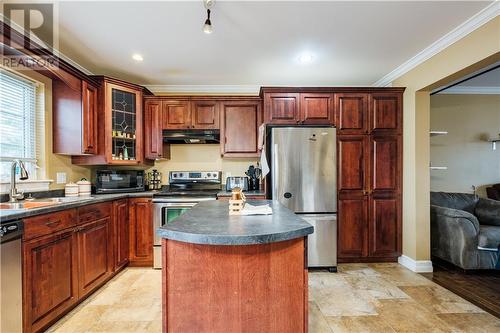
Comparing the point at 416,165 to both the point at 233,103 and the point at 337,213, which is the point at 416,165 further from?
the point at 233,103

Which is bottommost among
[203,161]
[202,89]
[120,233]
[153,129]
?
[120,233]

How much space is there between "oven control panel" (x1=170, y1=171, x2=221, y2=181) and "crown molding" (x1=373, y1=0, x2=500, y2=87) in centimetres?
289

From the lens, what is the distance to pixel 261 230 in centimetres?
120

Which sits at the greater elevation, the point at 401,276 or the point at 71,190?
the point at 71,190

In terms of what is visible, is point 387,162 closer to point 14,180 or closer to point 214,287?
point 214,287

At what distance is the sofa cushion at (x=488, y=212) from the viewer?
10.5ft

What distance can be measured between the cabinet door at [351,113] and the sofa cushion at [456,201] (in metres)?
1.57

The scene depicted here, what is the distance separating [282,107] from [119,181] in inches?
94.3

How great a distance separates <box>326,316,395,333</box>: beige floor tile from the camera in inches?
73.3

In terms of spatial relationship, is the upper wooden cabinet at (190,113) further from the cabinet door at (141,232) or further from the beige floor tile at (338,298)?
the beige floor tile at (338,298)

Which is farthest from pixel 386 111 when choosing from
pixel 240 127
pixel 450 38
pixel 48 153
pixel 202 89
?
pixel 48 153

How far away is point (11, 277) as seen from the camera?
154 cm

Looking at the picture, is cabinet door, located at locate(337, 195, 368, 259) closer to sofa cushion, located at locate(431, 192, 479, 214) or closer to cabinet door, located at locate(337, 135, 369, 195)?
cabinet door, located at locate(337, 135, 369, 195)

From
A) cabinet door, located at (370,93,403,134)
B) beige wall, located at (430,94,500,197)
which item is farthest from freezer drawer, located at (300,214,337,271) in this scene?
beige wall, located at (430,94,500,197)
